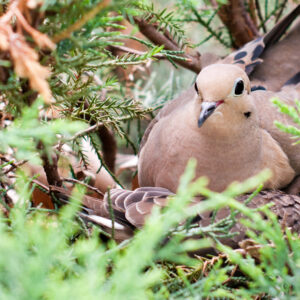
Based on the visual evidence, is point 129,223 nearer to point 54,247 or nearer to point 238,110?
point 238,110

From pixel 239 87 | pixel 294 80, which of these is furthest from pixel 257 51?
pixel 239 87

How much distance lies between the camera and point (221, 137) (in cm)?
135

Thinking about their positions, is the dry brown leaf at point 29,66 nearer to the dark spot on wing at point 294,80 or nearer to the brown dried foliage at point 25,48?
the brown dried foliage at point 25,48

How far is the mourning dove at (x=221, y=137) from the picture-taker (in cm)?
125

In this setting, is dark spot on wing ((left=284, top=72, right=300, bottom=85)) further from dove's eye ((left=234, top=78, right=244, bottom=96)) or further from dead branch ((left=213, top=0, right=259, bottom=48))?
dove's eye ((left=234, top=78, right=244, bottom=96))

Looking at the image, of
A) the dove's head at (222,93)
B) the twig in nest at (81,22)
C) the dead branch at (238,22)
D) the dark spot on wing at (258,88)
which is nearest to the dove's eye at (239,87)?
the dove's head at (222,93)

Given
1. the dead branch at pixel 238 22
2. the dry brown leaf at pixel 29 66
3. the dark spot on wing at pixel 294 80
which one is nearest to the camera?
the dry brown leaf at pixel 29 66

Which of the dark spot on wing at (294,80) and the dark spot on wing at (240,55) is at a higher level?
the dark spot on wing at (240,55)

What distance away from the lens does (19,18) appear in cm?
72

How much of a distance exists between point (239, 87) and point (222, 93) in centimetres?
8

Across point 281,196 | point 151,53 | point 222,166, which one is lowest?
point 281,196

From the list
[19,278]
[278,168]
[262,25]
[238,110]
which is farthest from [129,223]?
[262,25]

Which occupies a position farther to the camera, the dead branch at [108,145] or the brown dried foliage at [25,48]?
the dead branch at [108,145]

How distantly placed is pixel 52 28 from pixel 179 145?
2.44 ft
